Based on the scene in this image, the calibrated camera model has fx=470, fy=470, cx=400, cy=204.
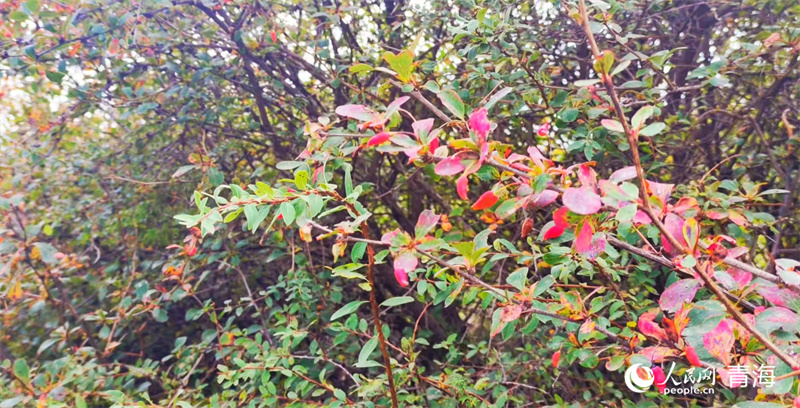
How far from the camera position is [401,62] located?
0.77 m

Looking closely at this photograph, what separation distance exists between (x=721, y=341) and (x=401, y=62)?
660 mm

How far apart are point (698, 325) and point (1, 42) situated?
2158 mm

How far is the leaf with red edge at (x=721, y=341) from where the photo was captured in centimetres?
71

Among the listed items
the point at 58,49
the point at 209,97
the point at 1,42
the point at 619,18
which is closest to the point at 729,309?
the point at 619,18

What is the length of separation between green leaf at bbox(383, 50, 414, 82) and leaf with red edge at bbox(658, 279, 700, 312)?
0.54m

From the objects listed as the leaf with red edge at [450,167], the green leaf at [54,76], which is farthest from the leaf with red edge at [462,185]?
the green leaf at [54,76]

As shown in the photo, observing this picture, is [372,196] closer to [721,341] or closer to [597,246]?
[597,246]

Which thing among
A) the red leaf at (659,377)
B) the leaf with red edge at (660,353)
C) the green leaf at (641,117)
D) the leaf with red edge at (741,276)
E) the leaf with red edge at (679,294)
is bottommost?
the red leaf at (659,377)

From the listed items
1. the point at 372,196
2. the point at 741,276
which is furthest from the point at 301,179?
the point at 372,196

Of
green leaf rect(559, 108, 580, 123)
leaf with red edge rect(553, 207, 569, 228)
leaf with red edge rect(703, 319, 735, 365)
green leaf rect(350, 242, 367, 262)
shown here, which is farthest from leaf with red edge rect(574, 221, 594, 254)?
green leaf rect(559, 108, 580, 123)

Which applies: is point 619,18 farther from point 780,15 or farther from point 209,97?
point 209,97

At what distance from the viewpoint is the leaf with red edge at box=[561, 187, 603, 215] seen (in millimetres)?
615

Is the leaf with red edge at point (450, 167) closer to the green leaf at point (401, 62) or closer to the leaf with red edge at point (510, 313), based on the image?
the green leaf at point (401, 62)

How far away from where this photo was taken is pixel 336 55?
1.89 meters
